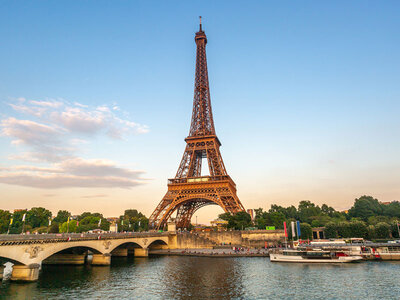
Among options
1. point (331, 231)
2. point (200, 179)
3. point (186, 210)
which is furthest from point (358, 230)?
point (186, 210)

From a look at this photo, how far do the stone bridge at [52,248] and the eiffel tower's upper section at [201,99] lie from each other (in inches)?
1456

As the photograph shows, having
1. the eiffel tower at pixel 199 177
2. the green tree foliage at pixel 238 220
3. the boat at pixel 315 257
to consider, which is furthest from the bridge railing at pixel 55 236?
the boat at pixel 315 257

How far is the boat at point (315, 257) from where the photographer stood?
142 ft

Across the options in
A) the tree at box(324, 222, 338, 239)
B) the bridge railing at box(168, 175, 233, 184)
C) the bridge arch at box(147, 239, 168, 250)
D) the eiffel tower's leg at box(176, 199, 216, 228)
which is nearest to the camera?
the bridge arch at box(147, 239, 168, 250)

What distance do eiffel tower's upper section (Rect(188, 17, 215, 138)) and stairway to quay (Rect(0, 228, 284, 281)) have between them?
31.3 metres

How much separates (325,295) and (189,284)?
44.6 ft

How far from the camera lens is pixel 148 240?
193 feet

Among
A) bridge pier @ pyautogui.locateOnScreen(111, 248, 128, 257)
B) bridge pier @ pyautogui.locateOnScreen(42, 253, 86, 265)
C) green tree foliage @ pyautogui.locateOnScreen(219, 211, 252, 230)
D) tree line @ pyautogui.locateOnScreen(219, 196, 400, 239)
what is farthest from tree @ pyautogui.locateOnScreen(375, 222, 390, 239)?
bridge pier @ pyautogui.locateOnScreen(42, 253, 86, 265)

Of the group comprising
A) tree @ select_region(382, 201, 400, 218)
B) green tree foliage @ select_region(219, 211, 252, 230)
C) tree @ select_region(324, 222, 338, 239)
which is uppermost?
tree @ select_region(382, 201, 400, 218)

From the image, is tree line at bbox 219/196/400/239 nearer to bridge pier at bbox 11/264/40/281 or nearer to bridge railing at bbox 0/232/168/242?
bridge railing at bbox 0/232/168/242

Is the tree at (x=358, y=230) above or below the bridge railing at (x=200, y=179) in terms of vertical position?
below

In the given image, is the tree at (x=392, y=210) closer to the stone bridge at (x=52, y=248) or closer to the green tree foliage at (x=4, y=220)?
the stone bridge at (x=52, y=248)

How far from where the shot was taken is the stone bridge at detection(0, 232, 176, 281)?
1105 inches

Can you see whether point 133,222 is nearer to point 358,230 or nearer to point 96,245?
point 96,245
